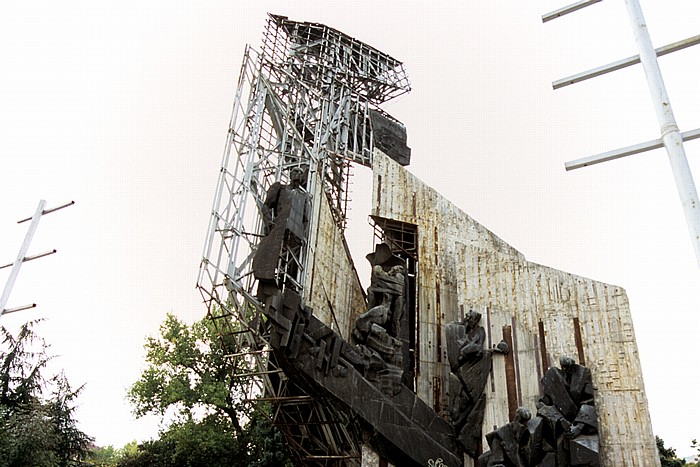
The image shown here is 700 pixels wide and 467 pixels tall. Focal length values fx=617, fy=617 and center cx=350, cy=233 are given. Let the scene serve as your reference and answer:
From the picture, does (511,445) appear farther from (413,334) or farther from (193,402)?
(193,402)

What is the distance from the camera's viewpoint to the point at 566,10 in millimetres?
5414

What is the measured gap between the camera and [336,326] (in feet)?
51.9

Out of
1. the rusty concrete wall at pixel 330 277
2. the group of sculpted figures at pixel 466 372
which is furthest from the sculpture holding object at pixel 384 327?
the rusty concrete wall at pixel 330 277

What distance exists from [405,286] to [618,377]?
527cm

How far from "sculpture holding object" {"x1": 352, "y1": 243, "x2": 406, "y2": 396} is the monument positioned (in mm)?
35

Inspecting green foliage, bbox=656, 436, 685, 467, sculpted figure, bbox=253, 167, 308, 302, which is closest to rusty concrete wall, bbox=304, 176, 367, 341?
sculpted figure, bbox=253, 167, 308, 302

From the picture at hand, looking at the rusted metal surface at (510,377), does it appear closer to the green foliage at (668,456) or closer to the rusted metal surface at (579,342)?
the rusted metal surface at (579,342)

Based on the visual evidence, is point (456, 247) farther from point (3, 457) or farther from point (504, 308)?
point (3, 457)

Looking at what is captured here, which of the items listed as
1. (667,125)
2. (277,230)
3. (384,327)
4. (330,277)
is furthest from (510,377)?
(667,125)

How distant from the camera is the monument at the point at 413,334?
429 inches

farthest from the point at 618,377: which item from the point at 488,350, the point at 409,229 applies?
the point at 409,229

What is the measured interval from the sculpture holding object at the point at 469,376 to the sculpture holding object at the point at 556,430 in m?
0.83

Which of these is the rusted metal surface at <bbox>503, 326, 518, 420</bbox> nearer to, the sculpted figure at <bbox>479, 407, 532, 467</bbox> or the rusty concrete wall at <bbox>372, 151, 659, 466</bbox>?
the rusty concrete wall at <bbox>372, 151, 659, 466</bbox>

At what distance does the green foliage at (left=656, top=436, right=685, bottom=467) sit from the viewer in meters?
22.9
